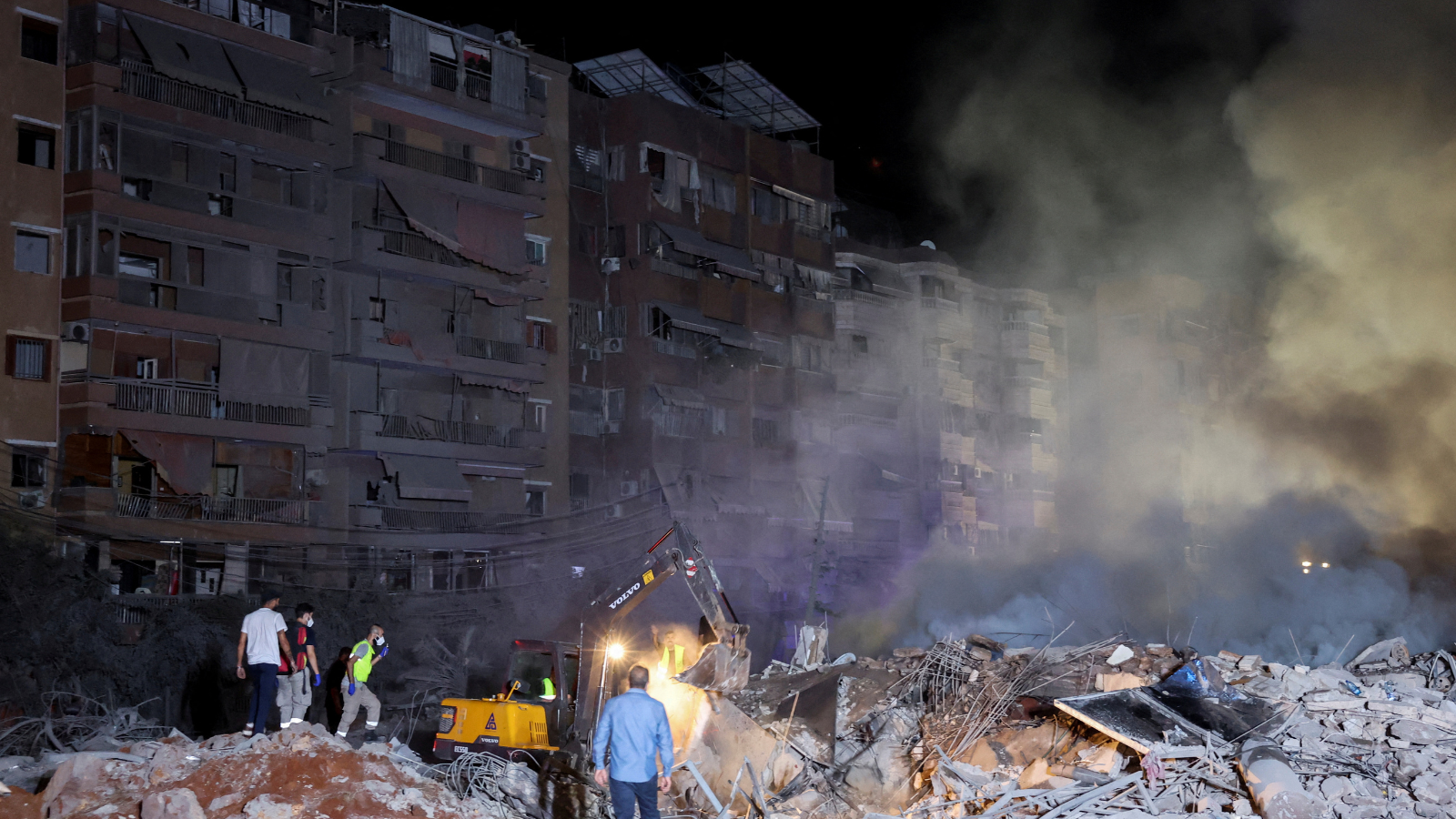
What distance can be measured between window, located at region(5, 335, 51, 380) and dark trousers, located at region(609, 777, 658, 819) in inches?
959

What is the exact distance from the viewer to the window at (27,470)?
29.3m

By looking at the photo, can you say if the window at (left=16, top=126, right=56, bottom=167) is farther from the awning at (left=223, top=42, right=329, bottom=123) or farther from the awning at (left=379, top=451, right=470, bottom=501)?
the awning at (left=379, top=451, right=470, bottom=501)

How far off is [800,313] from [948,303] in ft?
38.7

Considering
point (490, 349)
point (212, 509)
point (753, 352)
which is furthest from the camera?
point (753, 352)

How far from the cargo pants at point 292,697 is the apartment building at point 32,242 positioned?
16.6 m

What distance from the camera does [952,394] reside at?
59.7 metres

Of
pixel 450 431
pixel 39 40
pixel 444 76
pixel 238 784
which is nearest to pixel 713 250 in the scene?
pixel 444 76

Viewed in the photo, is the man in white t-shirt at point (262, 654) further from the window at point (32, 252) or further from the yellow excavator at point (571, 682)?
the window at point (32, 252)

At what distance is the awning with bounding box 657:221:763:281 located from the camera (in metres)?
45.2

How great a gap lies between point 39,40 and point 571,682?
23.0 m

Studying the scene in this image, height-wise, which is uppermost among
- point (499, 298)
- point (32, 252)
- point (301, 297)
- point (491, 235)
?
point (491, 235)

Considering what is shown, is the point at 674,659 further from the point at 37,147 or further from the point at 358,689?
the point at 37,147

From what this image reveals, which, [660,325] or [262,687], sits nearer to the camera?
[262,687]

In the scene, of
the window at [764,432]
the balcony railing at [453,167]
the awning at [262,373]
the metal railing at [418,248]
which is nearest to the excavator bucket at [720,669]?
the awning at [262,373]
